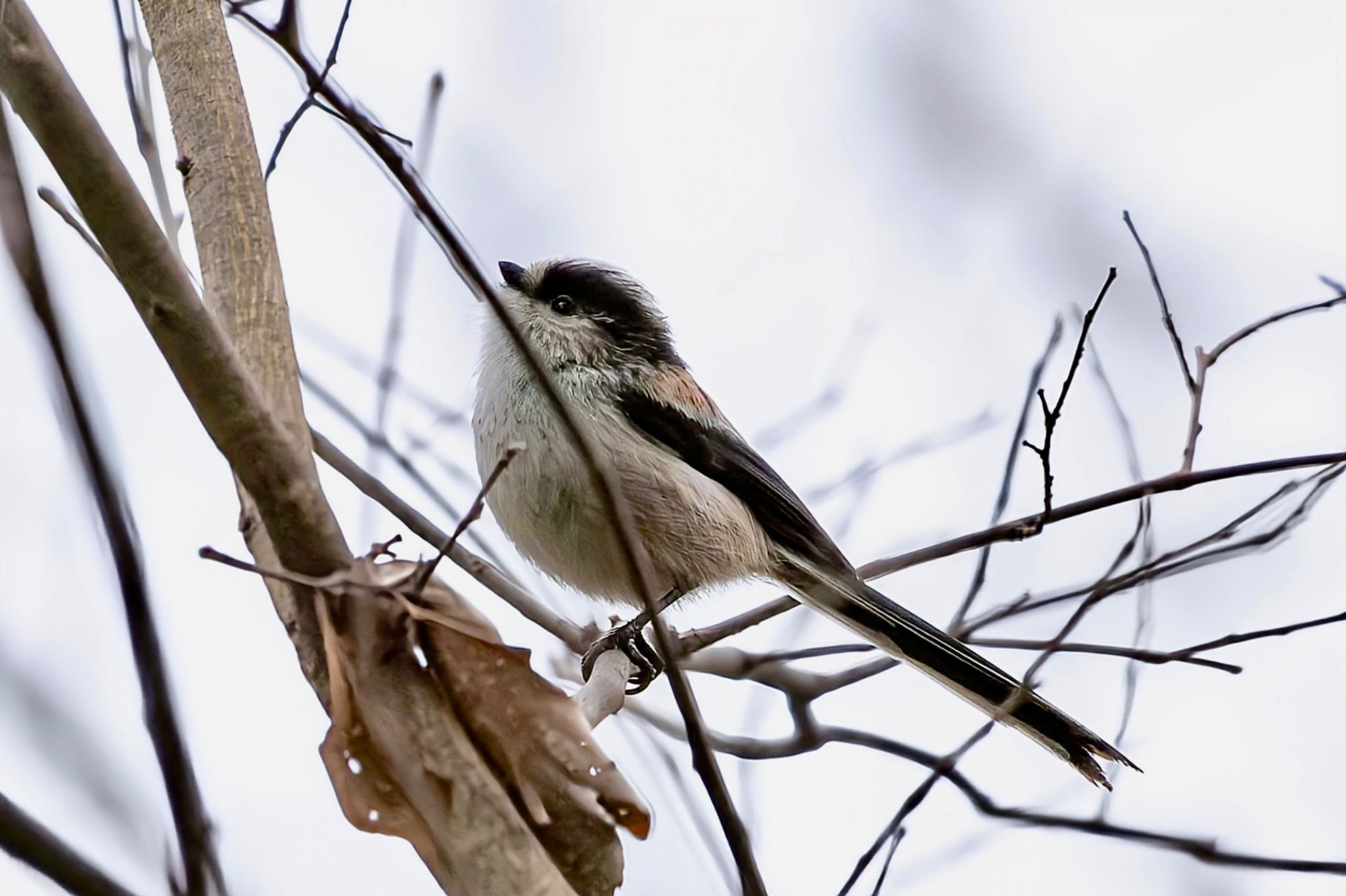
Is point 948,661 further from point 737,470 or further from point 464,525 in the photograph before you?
point 464,525

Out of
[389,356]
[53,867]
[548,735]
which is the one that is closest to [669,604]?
[389,356]

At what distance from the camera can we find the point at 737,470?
4277mm

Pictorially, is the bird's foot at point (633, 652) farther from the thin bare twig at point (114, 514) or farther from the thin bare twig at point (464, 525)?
the thin bare twig at point (114, 514)

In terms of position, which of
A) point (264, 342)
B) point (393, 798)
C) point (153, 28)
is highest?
point (153, 28)

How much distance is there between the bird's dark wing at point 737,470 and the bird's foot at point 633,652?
71 cm

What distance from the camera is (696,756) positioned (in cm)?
190

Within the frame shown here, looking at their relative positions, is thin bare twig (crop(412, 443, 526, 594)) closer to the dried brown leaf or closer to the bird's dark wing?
the dried brown leaf

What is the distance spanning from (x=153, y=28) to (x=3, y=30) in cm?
118

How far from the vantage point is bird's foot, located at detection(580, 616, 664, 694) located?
345cm

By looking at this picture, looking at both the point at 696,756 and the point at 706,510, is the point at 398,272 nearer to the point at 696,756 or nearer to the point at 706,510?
the point at 706,510

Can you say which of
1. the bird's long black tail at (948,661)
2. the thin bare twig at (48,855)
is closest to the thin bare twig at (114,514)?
the thin bare twig at (48,855)

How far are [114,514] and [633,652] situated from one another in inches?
105

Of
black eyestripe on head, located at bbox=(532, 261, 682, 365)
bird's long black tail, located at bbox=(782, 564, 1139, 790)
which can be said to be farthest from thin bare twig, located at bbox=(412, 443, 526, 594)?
black eyestripe on head, located at bbox=(532, 261, 682, 365)

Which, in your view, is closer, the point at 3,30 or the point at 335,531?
the point at 3,30
